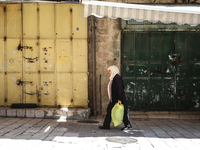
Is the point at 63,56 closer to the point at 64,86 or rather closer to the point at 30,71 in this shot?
the point at 64,86

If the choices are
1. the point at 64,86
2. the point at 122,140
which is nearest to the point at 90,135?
the point at 122,140

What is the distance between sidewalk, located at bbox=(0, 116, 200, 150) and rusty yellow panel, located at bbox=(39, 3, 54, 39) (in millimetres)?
2929

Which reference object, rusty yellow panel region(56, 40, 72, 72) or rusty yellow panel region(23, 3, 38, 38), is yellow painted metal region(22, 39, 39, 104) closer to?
rusty yellow panel region(23, 3, 38, 38)

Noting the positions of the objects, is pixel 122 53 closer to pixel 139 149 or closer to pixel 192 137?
pixel 192 137

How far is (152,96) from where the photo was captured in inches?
328

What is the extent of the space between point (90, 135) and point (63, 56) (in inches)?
136

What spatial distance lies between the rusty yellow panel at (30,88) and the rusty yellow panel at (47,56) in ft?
1.40

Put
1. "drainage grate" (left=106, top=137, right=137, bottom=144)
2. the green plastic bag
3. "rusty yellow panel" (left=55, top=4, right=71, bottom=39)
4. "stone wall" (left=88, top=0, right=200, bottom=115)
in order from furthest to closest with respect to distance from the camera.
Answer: "stone wall" (left=88, top=0, right=200, bottom=115) < "rusty yellow panel" (left=55, top=4, right=71, bottom=39) < the green plastic bag < "drainage grate" (left=106, top=137, right=137, bottom=144)

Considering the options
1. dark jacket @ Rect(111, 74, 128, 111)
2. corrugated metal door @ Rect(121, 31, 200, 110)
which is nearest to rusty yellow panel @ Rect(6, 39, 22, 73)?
corrugated metal door @ Rect(121, 31, 200, 110)

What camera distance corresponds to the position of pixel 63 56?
26.8 feet

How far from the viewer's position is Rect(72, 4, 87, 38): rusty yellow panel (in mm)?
8148

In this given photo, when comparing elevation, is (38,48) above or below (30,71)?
above

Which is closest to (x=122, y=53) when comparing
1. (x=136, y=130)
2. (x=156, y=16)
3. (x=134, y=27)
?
(x=134, y=27)

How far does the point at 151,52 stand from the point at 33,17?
4.28m
